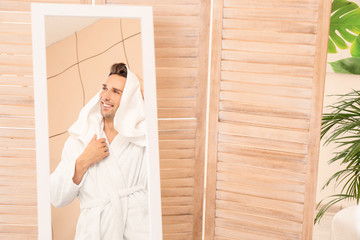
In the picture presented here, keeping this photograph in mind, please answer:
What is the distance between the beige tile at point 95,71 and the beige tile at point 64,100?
1.0 inches

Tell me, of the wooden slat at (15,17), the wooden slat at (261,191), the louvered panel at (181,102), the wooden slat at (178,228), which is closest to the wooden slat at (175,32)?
the louvered panel at (181,102)

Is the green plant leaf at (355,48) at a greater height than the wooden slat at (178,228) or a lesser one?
greater

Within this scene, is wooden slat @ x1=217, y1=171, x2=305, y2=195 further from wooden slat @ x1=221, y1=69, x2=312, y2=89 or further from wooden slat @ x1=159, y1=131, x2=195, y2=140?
wooden slat @ x1=221, y1=69, x2=312, y2=89

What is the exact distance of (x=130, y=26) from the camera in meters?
1.65

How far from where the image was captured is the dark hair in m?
1.62

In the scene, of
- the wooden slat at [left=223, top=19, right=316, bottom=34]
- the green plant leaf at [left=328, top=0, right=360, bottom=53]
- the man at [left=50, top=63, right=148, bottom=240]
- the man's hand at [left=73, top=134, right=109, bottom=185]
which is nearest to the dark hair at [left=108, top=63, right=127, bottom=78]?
the man at [left=50, top=63, right=148, bottom=240]

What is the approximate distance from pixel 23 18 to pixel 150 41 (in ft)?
1.80

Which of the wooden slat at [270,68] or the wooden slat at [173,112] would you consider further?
the wooden slat at [173,112]

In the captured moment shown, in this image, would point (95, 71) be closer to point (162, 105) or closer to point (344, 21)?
point (162, 105)

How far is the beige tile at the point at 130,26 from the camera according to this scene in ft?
5.38

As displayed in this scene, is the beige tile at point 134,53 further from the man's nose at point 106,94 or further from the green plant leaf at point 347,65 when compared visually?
the green plant leaf at point 347,65

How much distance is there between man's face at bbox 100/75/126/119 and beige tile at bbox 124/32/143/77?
0.08 meters

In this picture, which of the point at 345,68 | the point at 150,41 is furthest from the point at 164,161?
the point at 345,68

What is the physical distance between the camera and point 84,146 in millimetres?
1601
